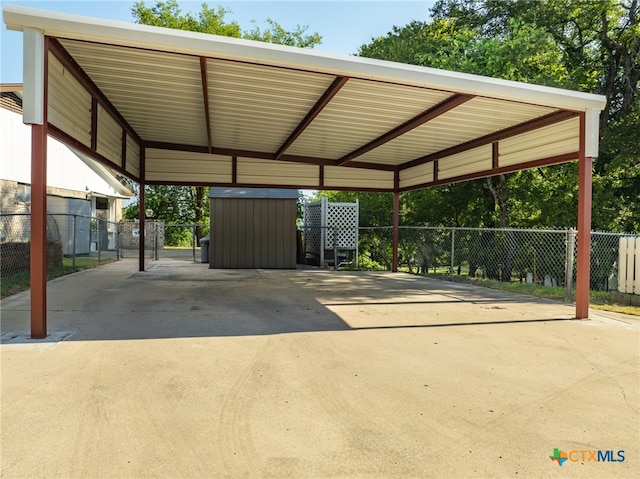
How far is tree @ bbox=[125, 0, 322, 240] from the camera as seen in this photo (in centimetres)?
2591

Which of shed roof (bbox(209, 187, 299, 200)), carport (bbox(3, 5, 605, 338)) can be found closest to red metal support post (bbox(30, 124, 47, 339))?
carport (bbox(3, 5, 605, 338))

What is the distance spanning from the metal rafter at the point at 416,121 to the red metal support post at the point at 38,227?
4.91m

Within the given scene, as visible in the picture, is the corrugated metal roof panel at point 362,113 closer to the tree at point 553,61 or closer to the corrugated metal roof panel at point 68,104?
the corrugated metal roof panel at point 68,104

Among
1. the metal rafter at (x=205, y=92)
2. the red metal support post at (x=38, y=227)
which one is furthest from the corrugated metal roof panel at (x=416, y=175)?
the red metal support post at (x=38, y=227)

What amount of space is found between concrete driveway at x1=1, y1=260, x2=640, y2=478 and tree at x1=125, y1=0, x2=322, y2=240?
2376 centimetres

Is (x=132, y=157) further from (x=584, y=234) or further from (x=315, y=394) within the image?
(x=584, y=234)

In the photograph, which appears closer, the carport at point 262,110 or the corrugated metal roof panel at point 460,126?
the carport at point 262,110

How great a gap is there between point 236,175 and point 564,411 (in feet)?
31.7

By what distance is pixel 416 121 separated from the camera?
275 inches

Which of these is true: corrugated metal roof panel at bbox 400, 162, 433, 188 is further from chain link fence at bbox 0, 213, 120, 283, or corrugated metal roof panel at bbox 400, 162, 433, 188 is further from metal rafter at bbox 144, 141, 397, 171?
chain link fence at bbox 0, 213, 120, 283

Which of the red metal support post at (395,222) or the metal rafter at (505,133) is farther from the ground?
the metal rafter at (505,133)

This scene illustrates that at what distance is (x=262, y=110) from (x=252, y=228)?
5.74 metres

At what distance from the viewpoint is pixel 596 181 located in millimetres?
12234

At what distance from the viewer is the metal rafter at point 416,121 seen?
5766mm
